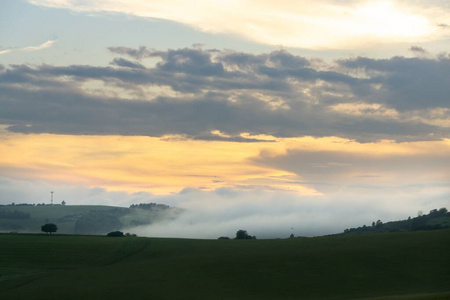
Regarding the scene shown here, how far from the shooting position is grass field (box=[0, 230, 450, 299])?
6769 cm

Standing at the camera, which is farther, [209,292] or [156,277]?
[156,277]

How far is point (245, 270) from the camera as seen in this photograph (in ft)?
259

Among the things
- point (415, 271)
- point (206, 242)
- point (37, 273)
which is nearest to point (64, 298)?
point (37, 273)

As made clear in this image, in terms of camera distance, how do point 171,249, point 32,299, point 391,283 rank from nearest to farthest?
point 32,299, point 391,283, point 171,249

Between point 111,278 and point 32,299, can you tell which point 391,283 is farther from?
point 32,299

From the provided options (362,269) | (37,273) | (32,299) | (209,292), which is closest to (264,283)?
(209,292)

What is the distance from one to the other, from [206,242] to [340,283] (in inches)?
1839

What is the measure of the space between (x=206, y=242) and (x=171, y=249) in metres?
10.3

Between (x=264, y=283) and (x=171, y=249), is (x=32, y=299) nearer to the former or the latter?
(x=264, y=283)

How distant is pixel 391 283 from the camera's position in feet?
232

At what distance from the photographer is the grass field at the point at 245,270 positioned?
67.7 m

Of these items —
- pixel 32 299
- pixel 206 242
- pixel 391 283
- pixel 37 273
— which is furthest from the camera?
pixel 206 242

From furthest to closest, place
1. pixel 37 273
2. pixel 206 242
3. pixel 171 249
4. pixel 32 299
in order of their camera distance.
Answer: pixel 206 242, pixel 171 249, pixel 37 273, pixel 32 299

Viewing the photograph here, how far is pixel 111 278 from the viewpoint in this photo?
7719cm
